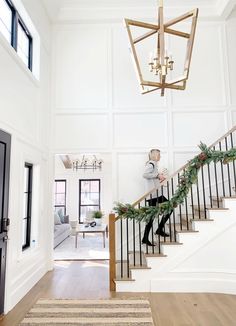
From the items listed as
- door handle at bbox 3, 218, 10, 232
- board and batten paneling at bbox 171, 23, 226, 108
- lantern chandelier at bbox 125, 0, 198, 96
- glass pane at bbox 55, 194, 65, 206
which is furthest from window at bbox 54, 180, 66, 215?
lantern chandelier at bbox 125, 0, 198, 96

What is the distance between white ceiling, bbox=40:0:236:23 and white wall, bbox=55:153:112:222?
5864 mm

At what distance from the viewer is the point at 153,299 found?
11.0 feet

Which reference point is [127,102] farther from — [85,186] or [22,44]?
[85,186]

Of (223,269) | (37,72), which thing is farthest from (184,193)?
(37,72)

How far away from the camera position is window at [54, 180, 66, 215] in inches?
408

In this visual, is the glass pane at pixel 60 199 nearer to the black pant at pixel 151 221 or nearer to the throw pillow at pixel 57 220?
the throw pillow at pixel 57 220

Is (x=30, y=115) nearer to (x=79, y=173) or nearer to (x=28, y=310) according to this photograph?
(x=28, y=310)

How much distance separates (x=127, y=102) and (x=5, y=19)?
8.49 ft

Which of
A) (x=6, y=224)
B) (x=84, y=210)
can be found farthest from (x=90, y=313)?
(x=84, y=210)

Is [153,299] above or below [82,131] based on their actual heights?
below

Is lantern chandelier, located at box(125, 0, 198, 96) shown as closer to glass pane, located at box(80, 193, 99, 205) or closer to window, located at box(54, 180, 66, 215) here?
glass pane, located at box(80, 193, 99, 205)

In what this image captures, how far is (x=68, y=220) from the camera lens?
9594mm

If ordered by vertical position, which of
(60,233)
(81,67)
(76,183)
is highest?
(81,67)

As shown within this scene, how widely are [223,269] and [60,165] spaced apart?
317 inches
